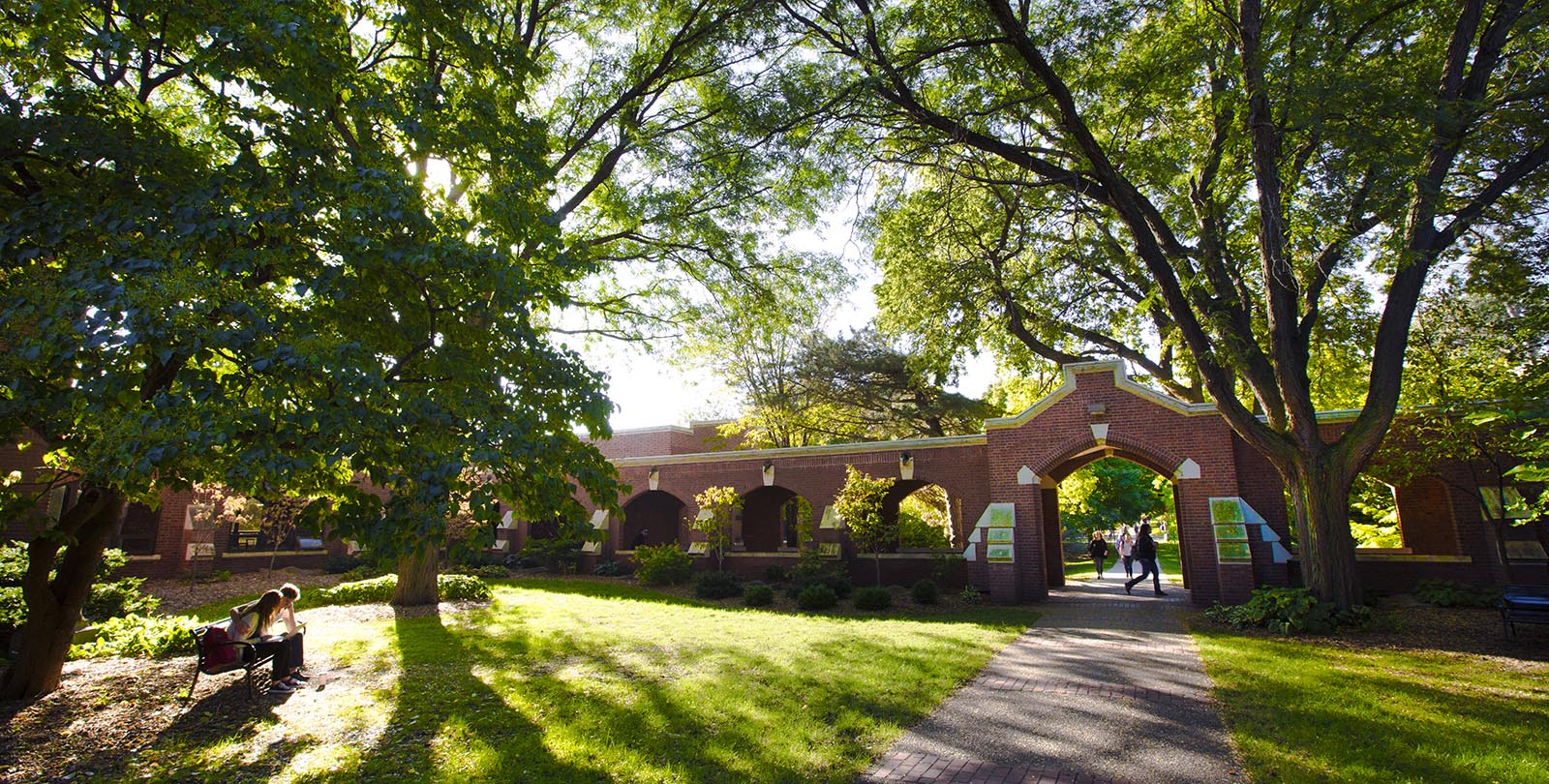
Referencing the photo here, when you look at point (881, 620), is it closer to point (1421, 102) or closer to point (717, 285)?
point (717, 285)

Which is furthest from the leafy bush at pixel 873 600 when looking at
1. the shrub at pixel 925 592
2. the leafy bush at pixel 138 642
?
the leafy bush at pixel 138 642

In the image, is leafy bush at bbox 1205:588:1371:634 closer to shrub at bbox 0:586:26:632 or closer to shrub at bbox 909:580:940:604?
shrub at bbox 909:580:940:604

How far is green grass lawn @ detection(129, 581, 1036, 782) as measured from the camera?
5.12 meters

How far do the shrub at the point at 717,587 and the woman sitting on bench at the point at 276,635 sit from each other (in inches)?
404

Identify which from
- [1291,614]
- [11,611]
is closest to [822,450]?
[1291,614]

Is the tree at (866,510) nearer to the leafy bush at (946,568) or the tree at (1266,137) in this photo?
the leafy bush at (946,568)

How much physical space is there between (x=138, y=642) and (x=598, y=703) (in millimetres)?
6340

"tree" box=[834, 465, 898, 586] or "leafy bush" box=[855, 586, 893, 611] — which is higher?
"tree" box=[834, 465, 898, 586]

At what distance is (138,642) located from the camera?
341 inches

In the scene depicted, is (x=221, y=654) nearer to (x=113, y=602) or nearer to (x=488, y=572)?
(x=113, y=602)

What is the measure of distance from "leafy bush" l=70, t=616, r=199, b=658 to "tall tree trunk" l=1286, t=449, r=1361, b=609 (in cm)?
1591

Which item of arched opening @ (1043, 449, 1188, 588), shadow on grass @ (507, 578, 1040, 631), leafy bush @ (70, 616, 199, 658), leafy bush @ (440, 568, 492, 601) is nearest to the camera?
leafy bush @ (70, 616, 199, 658)

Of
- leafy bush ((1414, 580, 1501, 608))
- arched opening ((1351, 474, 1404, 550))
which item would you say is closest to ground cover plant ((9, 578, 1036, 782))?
leafy bush ((1414, 580, 1501, 608))

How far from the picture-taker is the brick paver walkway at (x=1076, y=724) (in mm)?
5020
